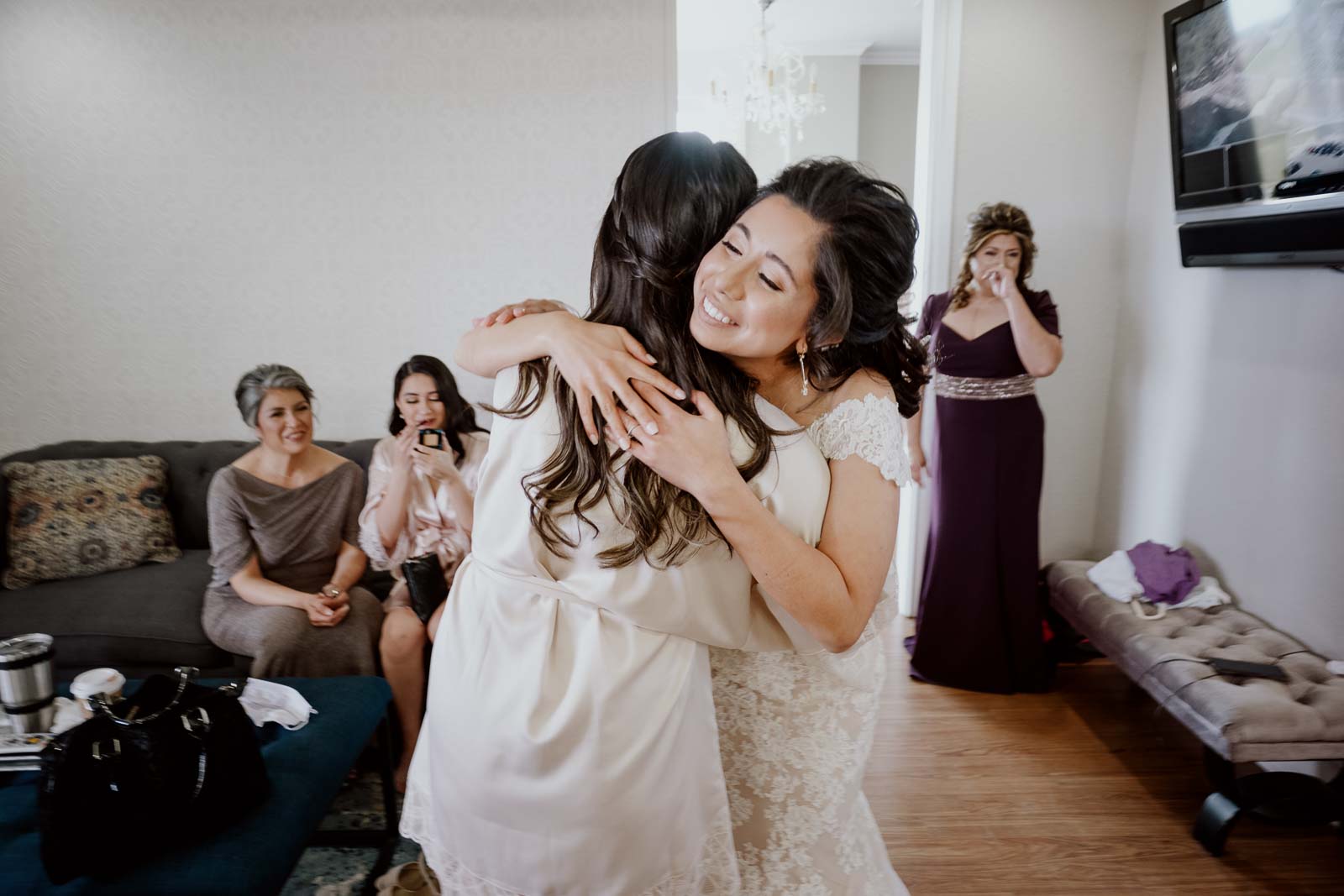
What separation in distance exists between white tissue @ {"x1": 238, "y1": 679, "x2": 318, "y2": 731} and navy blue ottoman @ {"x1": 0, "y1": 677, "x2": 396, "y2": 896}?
2 cm

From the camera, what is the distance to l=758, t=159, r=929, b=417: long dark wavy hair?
1.00 meters

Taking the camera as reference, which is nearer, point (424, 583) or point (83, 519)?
point (424, 583)

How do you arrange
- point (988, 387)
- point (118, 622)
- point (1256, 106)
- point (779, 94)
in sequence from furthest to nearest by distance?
point (779, 94)
point (988, 387)
point (118, 622)
point (1256, 106)

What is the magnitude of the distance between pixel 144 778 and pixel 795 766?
1.13 metres

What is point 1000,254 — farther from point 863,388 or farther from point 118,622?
point 118,622

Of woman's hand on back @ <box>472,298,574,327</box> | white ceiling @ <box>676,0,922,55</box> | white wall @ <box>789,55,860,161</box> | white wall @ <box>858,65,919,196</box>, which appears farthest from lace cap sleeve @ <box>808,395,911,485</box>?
white wall @ <box>858,65,919,196</box>

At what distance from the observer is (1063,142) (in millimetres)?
3051

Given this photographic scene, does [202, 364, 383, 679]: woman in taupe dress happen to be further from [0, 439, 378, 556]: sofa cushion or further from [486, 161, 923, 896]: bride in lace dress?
[486, 161, 923, 896]: bride in lace dress

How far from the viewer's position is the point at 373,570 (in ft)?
8.86

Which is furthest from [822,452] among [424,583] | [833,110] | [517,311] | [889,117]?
[889,117]

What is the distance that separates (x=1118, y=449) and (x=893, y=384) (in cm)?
244

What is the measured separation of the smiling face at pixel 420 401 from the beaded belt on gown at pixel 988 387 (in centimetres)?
181

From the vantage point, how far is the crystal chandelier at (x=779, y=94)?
203 inches

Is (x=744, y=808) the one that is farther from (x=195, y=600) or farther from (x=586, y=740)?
(x=195, y=600)
